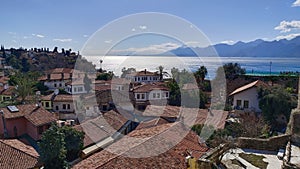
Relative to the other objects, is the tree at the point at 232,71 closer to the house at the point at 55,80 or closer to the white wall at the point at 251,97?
the white wall at the point at 251,97

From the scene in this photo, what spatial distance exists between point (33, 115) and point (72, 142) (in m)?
4.91

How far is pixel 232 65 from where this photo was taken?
2366cm

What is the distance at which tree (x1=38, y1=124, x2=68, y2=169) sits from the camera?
988cm

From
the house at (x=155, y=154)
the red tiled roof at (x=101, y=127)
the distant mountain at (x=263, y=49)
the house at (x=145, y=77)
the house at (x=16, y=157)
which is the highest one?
the distant mountain at (x=263, y=49)

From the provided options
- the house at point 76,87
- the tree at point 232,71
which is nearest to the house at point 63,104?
the house at point 76,87

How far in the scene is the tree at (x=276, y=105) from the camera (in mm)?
13059

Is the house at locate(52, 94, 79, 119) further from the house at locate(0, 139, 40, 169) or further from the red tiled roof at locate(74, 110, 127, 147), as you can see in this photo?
the house at locate(0, 139, 40, 169)

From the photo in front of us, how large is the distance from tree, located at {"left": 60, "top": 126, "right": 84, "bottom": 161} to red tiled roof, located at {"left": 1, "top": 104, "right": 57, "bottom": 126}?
3405 mm

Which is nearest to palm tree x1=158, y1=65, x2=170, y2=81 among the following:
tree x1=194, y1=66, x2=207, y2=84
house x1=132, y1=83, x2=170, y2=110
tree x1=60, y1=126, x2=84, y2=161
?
tree x1=194, y1=66, x2=207, y2=84

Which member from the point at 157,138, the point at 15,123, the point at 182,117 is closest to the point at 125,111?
the point at 182,117

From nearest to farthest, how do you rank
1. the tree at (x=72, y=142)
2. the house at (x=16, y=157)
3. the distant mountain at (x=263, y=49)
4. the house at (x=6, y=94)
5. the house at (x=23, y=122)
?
the house at (x=16, y=157), the tree at (x=72, y=142), the house at (x=23, y=122), the house at (x=6, y=94), the distant mountain at (x=263, y=49)

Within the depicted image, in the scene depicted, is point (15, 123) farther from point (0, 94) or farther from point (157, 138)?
point (0, 94)

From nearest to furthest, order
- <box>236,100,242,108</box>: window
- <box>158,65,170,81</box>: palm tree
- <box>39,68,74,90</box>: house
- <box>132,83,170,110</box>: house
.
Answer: <box>236,100,242,108</box>: window < <box>132,83,170,110</box>: house < <box>158,65,170,81</box>: palm tree < <box>39,68,74,90</box>: house

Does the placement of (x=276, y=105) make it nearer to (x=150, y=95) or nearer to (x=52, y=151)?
(x=150, y=95)
